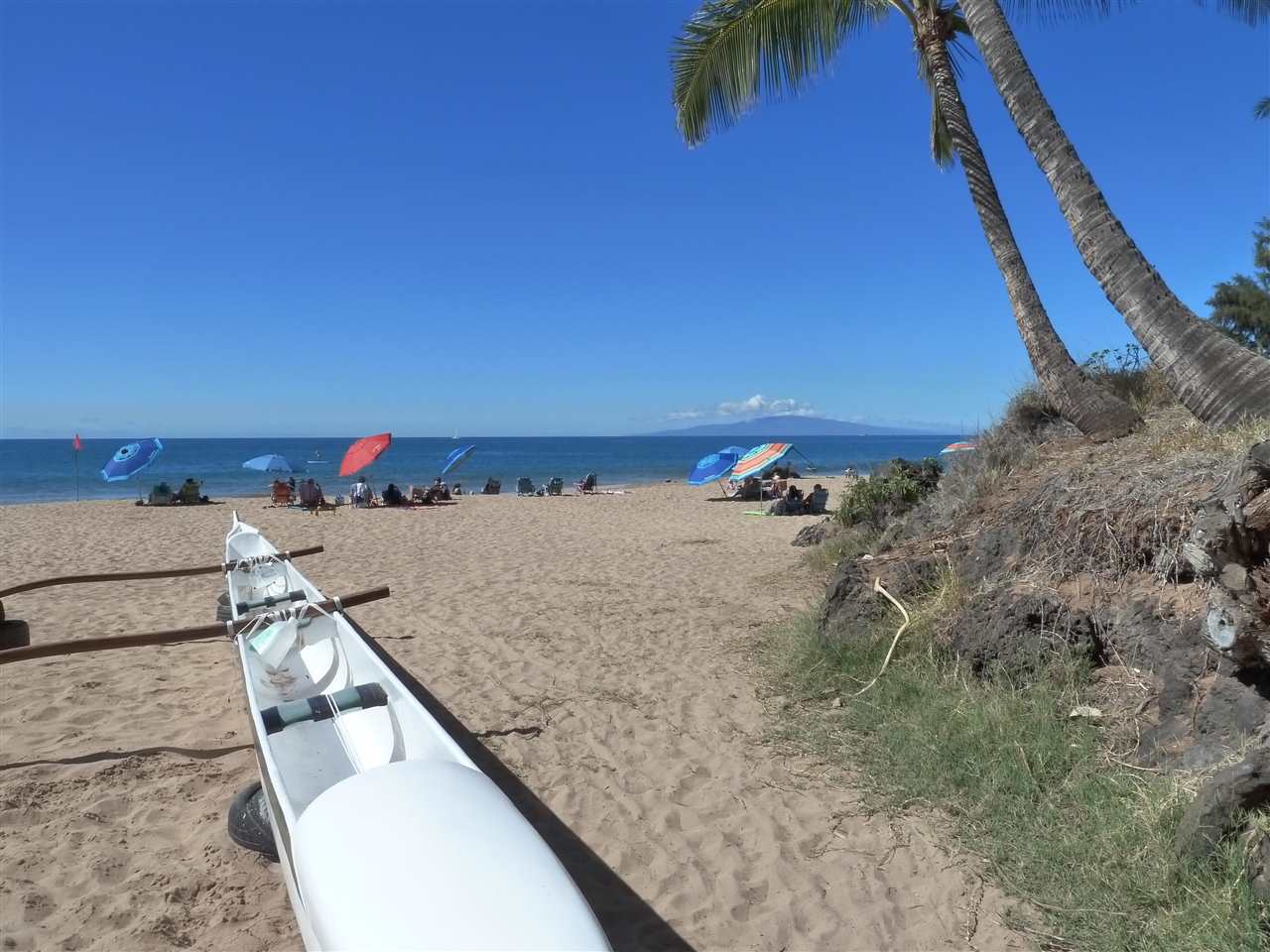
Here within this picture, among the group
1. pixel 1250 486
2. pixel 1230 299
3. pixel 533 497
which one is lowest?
pixel 533 497

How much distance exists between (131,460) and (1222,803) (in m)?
24.1

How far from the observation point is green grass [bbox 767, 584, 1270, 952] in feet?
8.32

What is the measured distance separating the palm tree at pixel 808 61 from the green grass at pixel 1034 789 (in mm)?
3876

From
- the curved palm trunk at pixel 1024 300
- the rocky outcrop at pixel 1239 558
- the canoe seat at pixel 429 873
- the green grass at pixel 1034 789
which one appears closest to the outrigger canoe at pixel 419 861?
the canoe seat at pixel 429 873

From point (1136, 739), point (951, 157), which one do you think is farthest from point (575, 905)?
point (951, 157)

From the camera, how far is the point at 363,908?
1.97 metres

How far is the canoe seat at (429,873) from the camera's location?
1.89m

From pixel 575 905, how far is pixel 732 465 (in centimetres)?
1973

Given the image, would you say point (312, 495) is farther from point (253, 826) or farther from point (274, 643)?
point (253, 826)

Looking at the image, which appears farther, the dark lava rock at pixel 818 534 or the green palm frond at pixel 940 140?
the dark lava rock at pixel 818 534

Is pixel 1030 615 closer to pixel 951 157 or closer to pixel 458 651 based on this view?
pixel 458 651

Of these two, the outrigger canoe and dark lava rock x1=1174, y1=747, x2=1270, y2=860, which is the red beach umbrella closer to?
the outrigger canoe

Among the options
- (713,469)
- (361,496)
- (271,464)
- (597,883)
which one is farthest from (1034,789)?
(271,464)

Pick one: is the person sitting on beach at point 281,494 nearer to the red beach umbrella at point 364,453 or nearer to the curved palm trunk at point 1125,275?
the red beach umbrella at point 364,453
